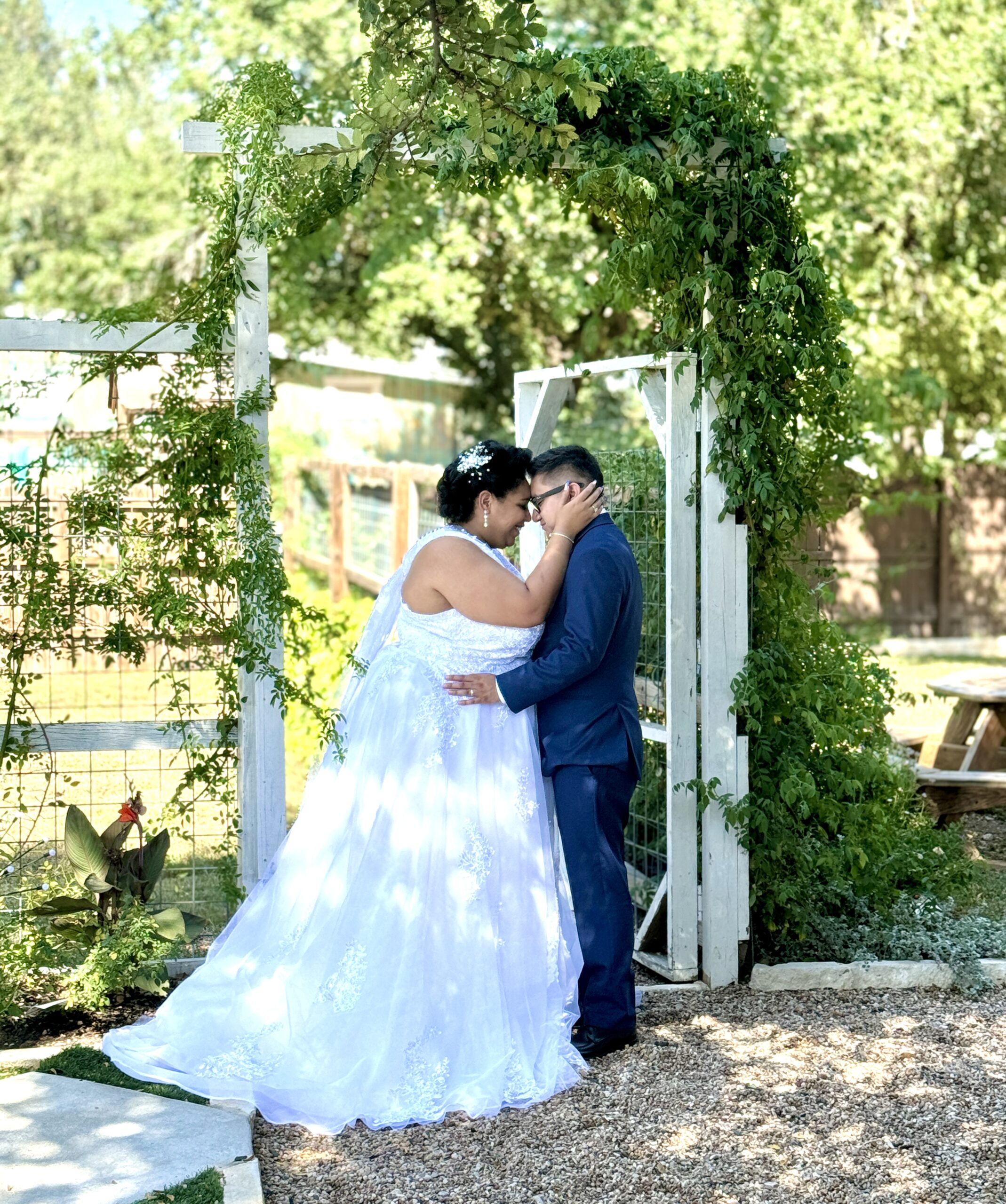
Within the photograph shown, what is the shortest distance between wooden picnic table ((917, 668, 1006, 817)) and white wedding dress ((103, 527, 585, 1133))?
3343 millimetres

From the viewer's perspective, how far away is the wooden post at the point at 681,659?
15.9 feet

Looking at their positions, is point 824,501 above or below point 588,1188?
above

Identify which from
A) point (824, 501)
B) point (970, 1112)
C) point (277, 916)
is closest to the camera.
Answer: point (970, 1112)

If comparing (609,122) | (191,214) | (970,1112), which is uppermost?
(191,214)

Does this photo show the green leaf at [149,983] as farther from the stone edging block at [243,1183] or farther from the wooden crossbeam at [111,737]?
the stone edging block at [243,1183]

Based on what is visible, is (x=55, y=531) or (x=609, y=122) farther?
(x=55, y=531)

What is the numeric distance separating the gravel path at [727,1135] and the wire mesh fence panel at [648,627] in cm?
110

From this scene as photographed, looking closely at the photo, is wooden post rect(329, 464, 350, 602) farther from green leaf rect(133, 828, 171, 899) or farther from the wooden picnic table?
green leaf rect(133, 828, 171, 899)

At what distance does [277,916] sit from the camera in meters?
4.20

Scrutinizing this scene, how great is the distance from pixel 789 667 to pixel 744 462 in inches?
30.8

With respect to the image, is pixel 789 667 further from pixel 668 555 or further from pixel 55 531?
pixel 55 531

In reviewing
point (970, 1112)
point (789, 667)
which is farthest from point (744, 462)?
point (970, 1112)

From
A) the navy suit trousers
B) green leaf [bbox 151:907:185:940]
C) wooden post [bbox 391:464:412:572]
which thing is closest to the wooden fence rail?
wooden post [bbox 391:464:412:572]

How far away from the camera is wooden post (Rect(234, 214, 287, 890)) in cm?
464
